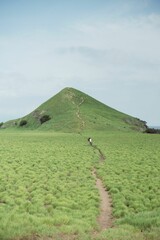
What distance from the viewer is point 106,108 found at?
172 m

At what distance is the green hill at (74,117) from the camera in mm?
123000

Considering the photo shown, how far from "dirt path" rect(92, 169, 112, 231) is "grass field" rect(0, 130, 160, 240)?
39cm

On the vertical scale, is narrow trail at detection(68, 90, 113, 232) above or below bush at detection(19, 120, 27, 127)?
below

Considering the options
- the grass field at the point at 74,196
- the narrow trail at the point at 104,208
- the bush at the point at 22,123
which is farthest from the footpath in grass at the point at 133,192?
the bush at the point at 22,123

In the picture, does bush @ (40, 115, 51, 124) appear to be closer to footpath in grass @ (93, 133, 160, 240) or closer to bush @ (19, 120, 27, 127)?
bush @ (19, 120, 27, 127)

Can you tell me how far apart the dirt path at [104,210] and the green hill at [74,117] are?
83.9m

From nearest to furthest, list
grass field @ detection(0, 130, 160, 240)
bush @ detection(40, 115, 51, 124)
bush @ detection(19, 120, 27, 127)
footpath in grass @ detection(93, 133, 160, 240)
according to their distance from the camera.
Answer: footpath in grass @ detection(93, 133, 160, 240)
grass field @ detection(0, 130, 160, 240)
bush @ detection(40, 115, 51, 124)
bush @ detection(19, 120, 27, 127)

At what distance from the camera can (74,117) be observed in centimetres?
13238

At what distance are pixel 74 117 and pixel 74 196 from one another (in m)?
107

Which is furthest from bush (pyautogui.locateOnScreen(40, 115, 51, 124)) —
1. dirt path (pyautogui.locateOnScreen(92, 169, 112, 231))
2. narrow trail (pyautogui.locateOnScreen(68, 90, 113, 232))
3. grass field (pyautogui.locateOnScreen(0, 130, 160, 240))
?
dirt path (pyautogui.locateOnScreen(92, 169, 112, 231))

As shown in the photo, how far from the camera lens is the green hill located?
12300 cm

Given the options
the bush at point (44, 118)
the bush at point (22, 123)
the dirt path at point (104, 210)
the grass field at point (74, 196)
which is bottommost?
the dirt path at point (104, 210)

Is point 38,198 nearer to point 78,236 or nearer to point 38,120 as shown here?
point 78,236

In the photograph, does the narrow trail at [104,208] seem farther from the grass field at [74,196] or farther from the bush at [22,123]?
the bush at [22,123]
